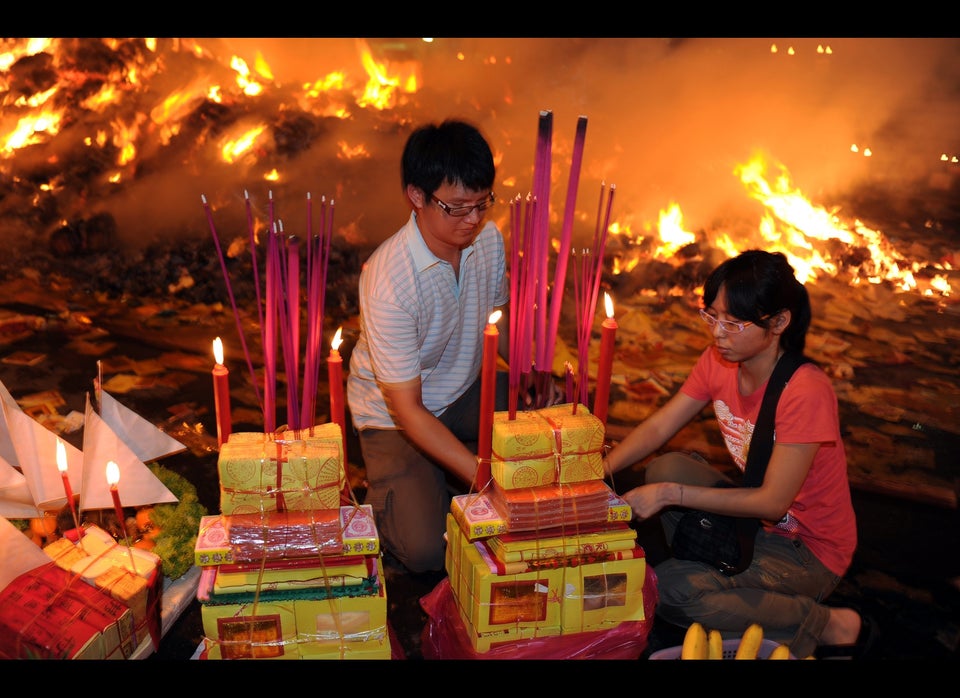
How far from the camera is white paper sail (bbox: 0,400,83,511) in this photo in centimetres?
258

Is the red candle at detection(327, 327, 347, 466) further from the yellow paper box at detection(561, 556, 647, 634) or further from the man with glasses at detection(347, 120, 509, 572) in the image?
the yellow paper box at detection(561, 556, 647, 634)

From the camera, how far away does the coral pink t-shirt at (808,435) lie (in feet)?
8.17

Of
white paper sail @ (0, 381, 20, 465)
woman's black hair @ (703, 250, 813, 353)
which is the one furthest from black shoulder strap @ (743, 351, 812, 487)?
white paper sail @ (0, 381, 20, 465)

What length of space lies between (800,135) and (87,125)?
5.07 m

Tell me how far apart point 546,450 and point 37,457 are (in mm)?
1573

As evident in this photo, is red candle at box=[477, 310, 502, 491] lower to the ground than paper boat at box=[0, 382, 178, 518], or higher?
higher

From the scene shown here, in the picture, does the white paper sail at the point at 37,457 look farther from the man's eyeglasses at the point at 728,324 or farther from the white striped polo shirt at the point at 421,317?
the man's eyeglasses at the point at 728,324

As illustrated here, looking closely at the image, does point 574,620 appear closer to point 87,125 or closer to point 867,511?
point 867,511

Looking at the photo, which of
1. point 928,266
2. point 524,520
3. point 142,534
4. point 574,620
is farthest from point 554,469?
point 928,266

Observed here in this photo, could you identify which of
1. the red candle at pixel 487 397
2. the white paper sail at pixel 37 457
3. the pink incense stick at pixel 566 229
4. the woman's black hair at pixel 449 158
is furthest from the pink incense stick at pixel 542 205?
the white paper sail at pixel 37 457

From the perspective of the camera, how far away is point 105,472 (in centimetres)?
261

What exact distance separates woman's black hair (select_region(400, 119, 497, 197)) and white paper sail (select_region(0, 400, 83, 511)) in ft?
4.46

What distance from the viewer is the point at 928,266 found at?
5.98m

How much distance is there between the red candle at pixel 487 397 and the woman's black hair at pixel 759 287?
71 centimetres
